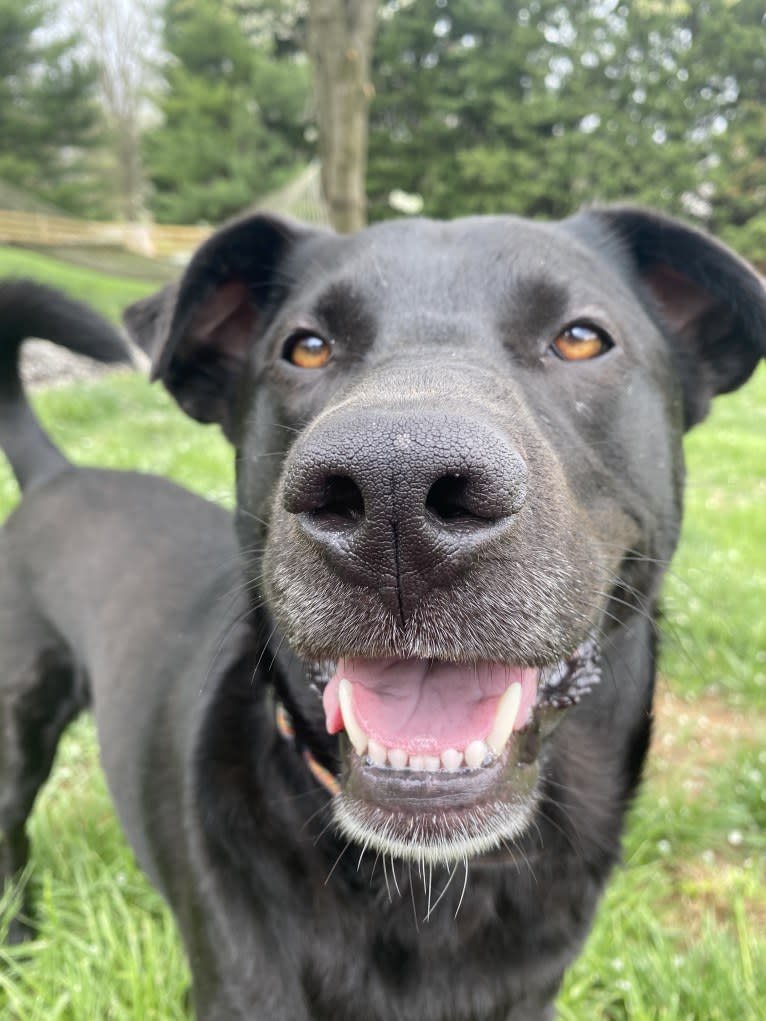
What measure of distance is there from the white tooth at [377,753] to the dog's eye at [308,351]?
0.82 m

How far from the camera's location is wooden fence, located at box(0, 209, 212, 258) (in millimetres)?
19078

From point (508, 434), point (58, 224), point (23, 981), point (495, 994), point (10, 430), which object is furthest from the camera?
point (58, 224)

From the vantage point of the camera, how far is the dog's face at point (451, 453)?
1035mm

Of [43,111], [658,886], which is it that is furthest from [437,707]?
[43,111]

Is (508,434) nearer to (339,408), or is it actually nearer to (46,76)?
(339,408)

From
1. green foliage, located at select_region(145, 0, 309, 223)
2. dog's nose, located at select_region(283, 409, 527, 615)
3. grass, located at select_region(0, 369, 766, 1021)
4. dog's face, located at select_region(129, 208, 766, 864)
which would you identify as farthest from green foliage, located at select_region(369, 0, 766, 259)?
dog's nose, located at select_region(283, 409, 527, 615)

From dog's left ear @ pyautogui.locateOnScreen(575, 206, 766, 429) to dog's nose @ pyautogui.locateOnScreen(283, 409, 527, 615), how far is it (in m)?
1.17

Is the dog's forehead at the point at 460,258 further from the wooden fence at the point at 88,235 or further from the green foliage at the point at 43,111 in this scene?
the green foliage at the point at 43,111

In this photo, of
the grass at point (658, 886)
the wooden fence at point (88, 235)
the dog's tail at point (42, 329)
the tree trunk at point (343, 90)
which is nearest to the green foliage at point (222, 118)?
the wooden fence at point (88, 235)

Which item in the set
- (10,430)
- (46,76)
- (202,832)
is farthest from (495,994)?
(46,76)

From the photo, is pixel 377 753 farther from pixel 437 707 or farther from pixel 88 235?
pixel 88 235

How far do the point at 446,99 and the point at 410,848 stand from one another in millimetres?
30404

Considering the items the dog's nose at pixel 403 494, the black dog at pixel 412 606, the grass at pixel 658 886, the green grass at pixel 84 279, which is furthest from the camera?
the green grass at pixel 84 279

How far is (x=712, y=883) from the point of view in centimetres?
248
